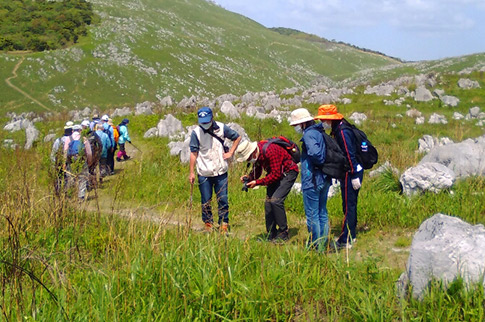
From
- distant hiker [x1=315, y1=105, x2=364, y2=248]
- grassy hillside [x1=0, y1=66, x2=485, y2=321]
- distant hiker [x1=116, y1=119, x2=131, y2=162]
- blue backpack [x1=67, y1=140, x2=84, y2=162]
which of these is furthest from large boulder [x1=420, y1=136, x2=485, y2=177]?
distant hiker [x1=116, y1=119, x2=131, y2=162]

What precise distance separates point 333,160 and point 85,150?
6.21 m

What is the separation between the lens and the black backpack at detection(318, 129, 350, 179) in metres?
5.89

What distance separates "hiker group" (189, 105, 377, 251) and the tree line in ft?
319

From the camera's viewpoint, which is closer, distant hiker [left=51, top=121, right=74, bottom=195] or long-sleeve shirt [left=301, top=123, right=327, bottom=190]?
long-sleeve shirt [left=301, top=123, right=327, bottom=190]

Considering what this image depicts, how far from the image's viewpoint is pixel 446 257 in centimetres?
355

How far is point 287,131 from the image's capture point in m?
16.3

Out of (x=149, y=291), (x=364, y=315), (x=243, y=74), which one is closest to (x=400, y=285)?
(x=364, y=315)

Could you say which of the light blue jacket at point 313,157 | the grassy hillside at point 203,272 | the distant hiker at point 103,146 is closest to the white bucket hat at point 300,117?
the light blue jacket at point 313,157

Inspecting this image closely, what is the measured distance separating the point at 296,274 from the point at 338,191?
5006mm

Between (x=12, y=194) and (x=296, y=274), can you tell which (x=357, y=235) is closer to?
(x=296, y=274)

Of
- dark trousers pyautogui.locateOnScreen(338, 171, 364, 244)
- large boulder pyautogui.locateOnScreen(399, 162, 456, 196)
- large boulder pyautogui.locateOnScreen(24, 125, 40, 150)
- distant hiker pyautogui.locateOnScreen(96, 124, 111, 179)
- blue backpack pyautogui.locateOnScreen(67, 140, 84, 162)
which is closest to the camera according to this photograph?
dark trousers pyautogui.locateOnScreen(338, 171, 364, 244)

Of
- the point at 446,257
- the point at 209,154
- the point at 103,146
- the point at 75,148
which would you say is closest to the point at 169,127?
the point at 103,146

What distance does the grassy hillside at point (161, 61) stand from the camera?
3290 inches

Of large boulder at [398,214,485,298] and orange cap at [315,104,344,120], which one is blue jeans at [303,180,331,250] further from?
large boulder at [398,214,485,298]
